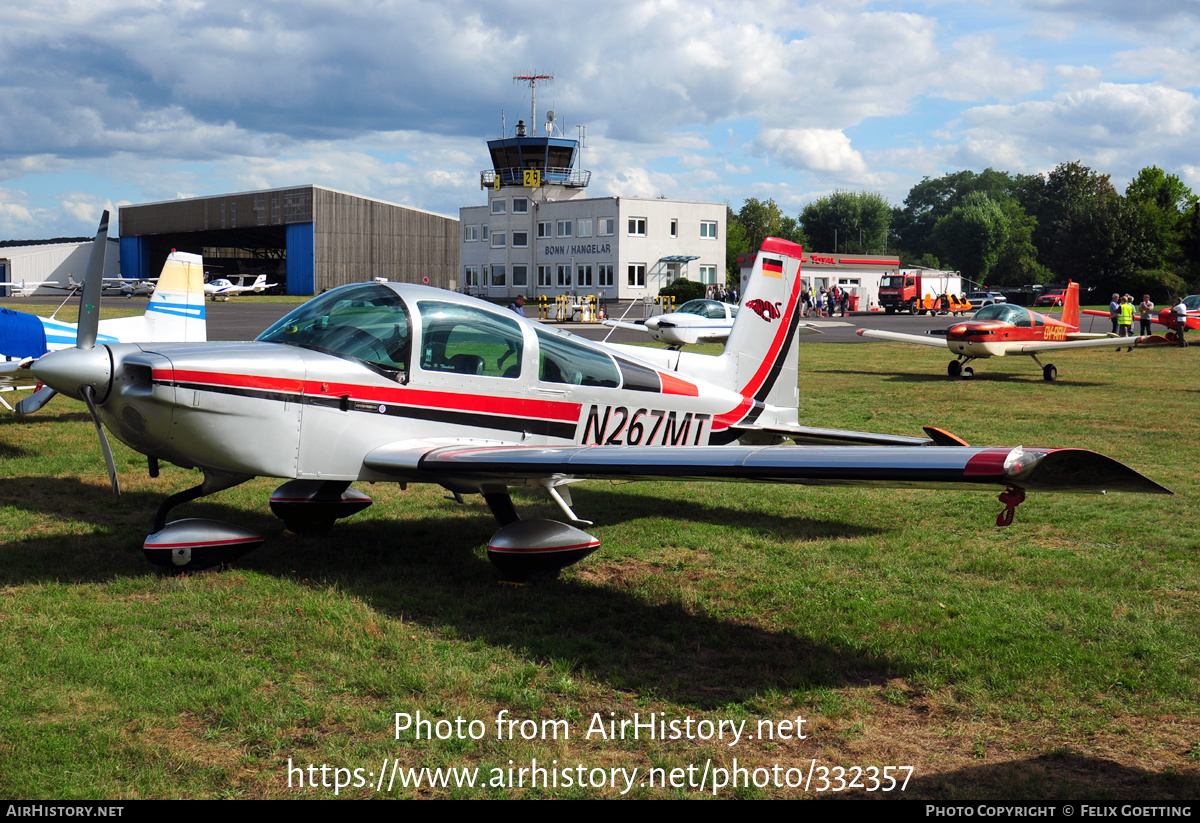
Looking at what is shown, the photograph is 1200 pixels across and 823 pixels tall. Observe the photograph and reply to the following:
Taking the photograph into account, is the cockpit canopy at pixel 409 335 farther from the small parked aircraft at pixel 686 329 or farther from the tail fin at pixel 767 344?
the small parked aircraft at pixel 686 329

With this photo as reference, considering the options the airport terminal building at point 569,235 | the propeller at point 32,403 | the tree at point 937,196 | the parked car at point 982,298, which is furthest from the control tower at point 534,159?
the tree at point 937,196

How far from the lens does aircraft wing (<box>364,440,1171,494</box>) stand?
Result: 4.00m

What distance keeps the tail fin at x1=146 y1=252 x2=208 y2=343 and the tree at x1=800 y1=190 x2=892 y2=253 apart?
117 meters

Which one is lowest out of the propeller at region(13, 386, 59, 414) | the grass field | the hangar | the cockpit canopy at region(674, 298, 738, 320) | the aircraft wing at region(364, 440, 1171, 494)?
the grass field

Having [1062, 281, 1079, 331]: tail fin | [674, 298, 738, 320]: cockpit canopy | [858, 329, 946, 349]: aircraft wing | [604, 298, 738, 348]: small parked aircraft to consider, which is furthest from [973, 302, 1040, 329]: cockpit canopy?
[674, 298, 738, 320]: cockpit canopy

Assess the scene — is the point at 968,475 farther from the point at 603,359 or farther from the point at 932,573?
the point at 603,359

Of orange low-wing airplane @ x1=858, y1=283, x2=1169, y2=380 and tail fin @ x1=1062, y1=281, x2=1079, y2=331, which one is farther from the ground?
tail fin @ x1=1062, y1=281, x2=1079, y2=331

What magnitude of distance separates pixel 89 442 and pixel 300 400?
7.41 m

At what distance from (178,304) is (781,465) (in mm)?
10976

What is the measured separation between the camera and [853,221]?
123m

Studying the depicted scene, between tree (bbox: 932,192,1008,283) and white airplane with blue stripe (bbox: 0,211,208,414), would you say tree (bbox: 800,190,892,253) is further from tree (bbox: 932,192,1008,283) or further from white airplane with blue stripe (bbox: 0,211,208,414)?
white airplane with blue stripe (bbox: 0,211,208,414)

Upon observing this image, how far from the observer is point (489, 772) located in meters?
3.83
